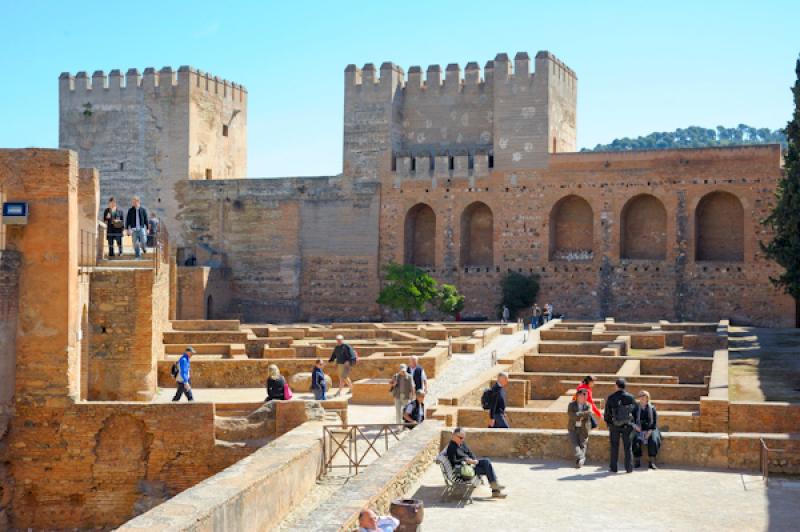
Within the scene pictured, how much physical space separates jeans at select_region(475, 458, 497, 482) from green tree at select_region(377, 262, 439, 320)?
87.8 ft

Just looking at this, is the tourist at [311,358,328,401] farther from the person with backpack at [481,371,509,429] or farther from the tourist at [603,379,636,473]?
the tourist at [603,379,636,473]

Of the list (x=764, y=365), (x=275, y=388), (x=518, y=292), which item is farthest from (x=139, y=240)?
(x=518, y=292)

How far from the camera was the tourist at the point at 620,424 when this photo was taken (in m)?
11.6

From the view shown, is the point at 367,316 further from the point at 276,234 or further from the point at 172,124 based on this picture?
the point at 172,124

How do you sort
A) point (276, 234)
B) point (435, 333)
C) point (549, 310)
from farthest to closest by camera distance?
point (276, 234) → point (549, 310) → point (435, 333)

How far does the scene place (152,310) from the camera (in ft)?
59.9

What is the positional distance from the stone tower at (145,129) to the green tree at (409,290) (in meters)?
9.88

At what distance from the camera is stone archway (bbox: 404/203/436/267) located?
41000mm

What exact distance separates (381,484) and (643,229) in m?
29.6

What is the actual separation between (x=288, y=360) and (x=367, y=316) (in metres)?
18.9

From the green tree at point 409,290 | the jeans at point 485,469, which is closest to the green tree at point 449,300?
the green tree at point 409,290

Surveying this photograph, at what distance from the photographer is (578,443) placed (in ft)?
39.2

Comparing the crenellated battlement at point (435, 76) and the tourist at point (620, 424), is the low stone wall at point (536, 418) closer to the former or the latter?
the tourist at point (620, 424)

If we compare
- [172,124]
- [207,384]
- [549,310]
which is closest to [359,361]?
[207,384]
